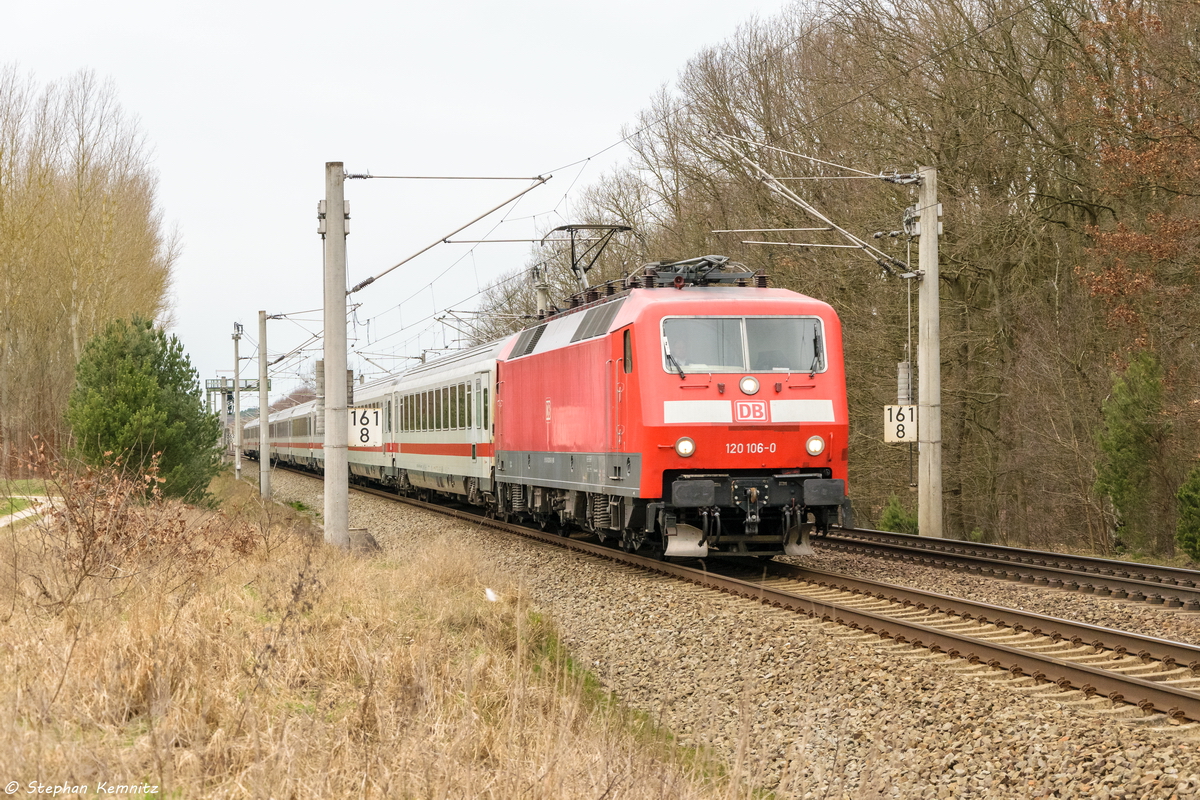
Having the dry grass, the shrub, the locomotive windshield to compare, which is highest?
the locomotive windshield

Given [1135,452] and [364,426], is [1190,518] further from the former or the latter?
[364,426]

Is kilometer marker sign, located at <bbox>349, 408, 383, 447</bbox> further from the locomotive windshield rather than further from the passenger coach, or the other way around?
the locomotive windshield

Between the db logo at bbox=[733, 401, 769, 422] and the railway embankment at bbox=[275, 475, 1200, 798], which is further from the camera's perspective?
the db logo at bbox=[733, 401, 769, 422]

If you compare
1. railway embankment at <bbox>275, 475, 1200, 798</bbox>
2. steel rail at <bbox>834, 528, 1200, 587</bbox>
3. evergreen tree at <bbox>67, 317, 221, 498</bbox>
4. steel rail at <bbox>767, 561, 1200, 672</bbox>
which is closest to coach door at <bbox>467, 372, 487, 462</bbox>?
evergreen tree at <bbox>67, 317, 221, 498</bbox>

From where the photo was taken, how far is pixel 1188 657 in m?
8.13

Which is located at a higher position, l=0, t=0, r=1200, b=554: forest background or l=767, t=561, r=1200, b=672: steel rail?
l=0, t=0, r=1200, b=554: forest background

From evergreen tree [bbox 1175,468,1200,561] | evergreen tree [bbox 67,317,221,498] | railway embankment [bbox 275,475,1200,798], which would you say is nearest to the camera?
railway embankment [bbox 275,475,1200,798]

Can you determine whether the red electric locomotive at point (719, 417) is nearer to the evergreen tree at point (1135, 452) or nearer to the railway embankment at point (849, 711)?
the railway embankment at point (849, 711)

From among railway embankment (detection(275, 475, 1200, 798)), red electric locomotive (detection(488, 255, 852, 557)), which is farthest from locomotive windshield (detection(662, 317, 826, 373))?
railway embankment (detection(275, 475, 1200, 798))

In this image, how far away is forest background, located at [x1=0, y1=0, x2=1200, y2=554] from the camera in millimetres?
19000

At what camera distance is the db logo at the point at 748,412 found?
507 inches

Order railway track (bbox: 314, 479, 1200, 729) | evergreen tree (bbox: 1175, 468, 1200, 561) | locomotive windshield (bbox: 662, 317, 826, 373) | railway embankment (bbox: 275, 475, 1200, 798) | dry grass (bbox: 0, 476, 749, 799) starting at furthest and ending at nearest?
evergreen tree (bbox: 1175, 468, 1200, 561)
locomotive windshield (bbox: 662, 317, 826, 373)
railway track (bbox: 314, 479, 1200, 729)
railway embankment (bbox: 275, 475, 1200, 798)
dry grass (bbox: 0, 476, 749, 799)

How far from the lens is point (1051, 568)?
13531mm

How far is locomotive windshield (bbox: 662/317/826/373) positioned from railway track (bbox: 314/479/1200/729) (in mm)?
2326
